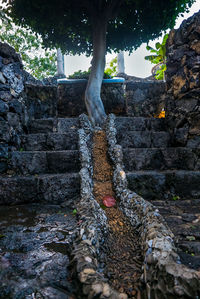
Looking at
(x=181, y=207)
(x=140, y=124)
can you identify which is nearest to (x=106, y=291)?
(x=181, y=207)

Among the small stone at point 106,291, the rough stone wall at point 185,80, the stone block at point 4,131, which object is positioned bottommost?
the small stone at point 106,291

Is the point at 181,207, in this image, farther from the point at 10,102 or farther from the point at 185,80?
the point at 10,102

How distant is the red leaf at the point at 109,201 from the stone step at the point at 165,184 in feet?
1.25

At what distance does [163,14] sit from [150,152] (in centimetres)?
539

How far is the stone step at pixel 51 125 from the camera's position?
13.6 feet

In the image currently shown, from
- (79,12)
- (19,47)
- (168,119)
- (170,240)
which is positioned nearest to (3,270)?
(170,240)

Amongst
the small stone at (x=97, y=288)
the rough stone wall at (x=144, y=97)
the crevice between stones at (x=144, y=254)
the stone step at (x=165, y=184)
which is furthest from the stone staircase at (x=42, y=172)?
the rough stone wall at (x=144, y=97)

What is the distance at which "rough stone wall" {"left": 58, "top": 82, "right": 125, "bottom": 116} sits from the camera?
7023mm

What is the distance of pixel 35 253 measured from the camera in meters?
1.50

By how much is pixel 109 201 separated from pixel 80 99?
5.23m

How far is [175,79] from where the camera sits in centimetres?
366

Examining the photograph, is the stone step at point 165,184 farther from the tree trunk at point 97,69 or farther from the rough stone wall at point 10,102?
the tree trunk at point 97,69

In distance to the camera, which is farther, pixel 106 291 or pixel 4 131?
pixel 4 131

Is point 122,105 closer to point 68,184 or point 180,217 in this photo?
point 68,184
